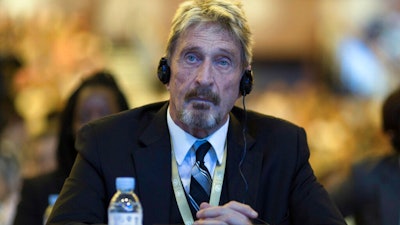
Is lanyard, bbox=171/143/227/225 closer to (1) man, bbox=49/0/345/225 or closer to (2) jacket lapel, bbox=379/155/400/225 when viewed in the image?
(1) man, bbox=49/0/345/225

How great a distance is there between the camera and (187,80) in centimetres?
416

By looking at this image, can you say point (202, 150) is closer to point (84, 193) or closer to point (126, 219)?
point (84, 193)

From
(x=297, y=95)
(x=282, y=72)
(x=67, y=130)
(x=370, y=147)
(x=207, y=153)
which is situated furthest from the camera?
(x=282, y=72)

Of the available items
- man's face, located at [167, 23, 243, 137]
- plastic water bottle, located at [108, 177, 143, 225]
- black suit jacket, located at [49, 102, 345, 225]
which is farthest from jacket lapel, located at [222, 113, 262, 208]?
plastic water bottle, located at [108, 177, 143, 225]

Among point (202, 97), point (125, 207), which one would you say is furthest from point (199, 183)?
point (125, 207)

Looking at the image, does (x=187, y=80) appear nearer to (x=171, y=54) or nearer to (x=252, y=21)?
(x=171, y=54)

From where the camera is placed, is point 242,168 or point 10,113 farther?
point 10,113

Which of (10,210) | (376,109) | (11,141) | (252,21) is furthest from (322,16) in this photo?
(10,210)

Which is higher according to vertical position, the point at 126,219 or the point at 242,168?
the point at 126,219

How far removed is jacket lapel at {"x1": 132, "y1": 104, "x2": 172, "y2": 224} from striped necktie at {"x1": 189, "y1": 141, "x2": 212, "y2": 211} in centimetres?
9

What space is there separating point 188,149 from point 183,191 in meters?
A: 0.21

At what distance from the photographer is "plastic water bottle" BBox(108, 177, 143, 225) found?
3.39 metres

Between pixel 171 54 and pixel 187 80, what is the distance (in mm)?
190

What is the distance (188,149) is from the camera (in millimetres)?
4246
